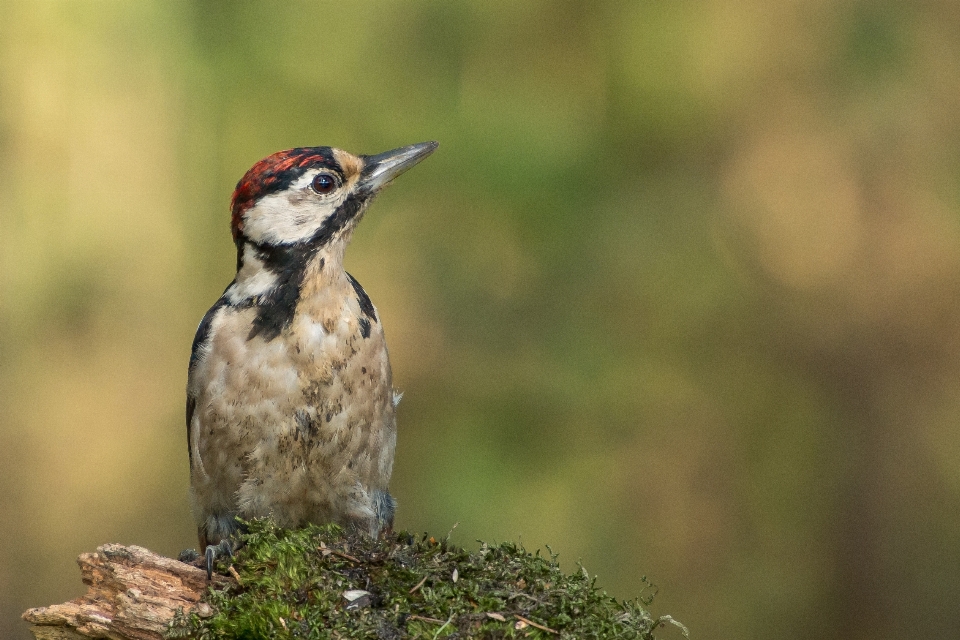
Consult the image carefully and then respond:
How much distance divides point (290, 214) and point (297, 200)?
60 millimetres

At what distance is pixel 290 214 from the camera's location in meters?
4.16

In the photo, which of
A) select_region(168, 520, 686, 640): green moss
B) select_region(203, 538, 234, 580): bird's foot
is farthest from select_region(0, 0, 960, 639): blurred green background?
select_region(168, 520, 686, 640): green moss

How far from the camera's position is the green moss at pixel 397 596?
3018mm

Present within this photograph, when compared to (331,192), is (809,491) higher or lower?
lower

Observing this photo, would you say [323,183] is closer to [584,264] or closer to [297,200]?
[297,200]

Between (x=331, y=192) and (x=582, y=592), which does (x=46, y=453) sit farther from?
(x=582, y=592)

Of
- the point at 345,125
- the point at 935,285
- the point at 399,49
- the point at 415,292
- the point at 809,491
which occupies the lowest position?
the point at 809,491

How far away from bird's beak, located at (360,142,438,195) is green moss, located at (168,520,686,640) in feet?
4.86

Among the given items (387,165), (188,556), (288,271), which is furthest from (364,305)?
(188,556)

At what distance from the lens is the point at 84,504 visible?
708cm

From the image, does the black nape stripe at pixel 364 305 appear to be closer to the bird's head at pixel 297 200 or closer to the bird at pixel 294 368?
the bird at pixel 294 368

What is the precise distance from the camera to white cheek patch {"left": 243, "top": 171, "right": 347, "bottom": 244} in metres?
4.14

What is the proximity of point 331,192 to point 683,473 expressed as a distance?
3.53 metres

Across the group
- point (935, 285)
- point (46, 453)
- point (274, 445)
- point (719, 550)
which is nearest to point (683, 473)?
point (719, 550)
